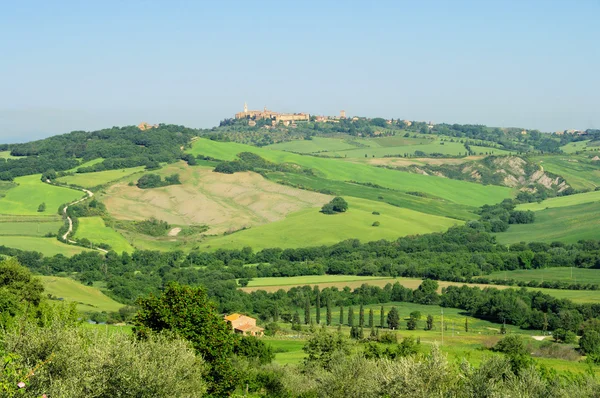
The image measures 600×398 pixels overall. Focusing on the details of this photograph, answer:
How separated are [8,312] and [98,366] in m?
23.8

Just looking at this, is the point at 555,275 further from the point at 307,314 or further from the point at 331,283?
the point at 307,314

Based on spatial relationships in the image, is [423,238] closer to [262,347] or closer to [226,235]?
[226,235]

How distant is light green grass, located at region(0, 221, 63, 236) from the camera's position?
436ft

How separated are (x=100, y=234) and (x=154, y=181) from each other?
103 feet

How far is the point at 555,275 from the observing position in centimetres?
10981

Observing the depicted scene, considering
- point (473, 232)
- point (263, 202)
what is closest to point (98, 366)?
point (473, 232)

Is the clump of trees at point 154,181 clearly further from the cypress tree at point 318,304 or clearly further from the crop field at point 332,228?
the cypress tree at point 318,304

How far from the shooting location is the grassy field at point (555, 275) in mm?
106125

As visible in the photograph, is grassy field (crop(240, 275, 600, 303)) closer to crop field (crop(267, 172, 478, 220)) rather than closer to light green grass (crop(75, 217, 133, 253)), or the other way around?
light green grass (crop(75, 217, 133, 253))

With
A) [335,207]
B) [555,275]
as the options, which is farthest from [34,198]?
[555,275]

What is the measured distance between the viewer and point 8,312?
168ft

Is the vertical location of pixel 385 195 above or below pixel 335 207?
below

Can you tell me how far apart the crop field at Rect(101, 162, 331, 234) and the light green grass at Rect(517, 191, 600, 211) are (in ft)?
143

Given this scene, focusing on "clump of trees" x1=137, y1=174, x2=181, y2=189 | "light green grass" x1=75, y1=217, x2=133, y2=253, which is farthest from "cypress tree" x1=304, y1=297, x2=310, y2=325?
"clump of trees" x1=137, y1=174, x2=181, y2=189
